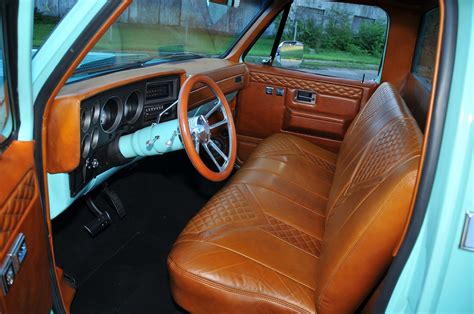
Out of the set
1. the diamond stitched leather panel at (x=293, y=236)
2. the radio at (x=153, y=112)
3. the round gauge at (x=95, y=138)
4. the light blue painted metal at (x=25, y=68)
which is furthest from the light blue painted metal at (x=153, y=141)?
the light blue painted metal at (x=25, y=68)

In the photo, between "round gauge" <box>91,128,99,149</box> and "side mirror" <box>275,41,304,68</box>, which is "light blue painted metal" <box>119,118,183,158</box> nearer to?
"round gauge" <box>91,128,99,149</box>

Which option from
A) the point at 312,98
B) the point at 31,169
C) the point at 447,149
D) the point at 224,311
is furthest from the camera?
the point at 312,98

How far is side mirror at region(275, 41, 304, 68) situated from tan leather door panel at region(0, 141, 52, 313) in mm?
2121

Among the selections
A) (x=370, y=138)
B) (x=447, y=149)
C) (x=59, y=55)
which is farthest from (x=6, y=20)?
(x=370, y=138)

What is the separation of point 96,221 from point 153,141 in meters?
0.88

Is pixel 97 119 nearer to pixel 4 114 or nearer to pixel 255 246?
pixel 4 114

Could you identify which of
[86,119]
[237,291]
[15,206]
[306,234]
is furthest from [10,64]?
[306,234]

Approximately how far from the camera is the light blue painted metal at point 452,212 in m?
0.92

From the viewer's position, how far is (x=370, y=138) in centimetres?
180

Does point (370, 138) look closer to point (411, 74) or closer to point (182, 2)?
point (411, 74)

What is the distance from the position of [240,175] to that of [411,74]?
147 cm

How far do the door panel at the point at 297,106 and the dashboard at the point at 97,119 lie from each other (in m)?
0.74

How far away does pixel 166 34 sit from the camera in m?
2.76

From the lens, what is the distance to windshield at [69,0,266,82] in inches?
83.2
